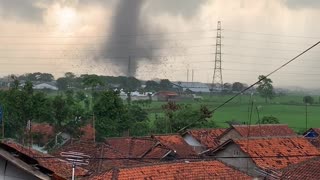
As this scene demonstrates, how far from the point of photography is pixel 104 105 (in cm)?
4609

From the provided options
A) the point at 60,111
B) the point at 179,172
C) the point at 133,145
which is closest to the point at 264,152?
the point at 133,145

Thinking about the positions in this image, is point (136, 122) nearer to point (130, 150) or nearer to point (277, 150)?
point (130, 150)

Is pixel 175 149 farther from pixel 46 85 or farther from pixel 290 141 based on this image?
pixel 46 85

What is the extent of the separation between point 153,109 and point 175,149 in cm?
4338

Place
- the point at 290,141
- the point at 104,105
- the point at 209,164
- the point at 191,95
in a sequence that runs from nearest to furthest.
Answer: the point at 209,164, the point at 290,141, the point at 104,105, the point at 191,95

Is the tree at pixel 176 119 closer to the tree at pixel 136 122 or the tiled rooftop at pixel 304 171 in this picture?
the tree at pixel 136 122

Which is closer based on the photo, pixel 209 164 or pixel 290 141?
pixel 209 164

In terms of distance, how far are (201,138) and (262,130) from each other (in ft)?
17.1

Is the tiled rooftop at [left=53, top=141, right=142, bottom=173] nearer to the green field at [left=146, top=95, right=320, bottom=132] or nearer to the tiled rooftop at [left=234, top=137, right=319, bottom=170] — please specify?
the tiled rooftop at [left=234, top=137, right=319, bottom=170]

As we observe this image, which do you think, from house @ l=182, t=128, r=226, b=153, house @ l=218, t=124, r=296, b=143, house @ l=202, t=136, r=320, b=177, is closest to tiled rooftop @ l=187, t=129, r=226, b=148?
house @ l=182, t=128, r=226, b=153

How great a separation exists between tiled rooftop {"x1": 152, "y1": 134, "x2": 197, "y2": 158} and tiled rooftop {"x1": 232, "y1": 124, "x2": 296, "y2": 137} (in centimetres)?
415

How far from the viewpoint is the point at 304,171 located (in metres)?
20.6

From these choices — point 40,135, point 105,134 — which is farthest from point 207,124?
point 40,135

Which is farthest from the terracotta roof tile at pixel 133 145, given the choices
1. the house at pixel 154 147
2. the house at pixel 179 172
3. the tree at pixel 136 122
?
the tree at pixel 136 122
